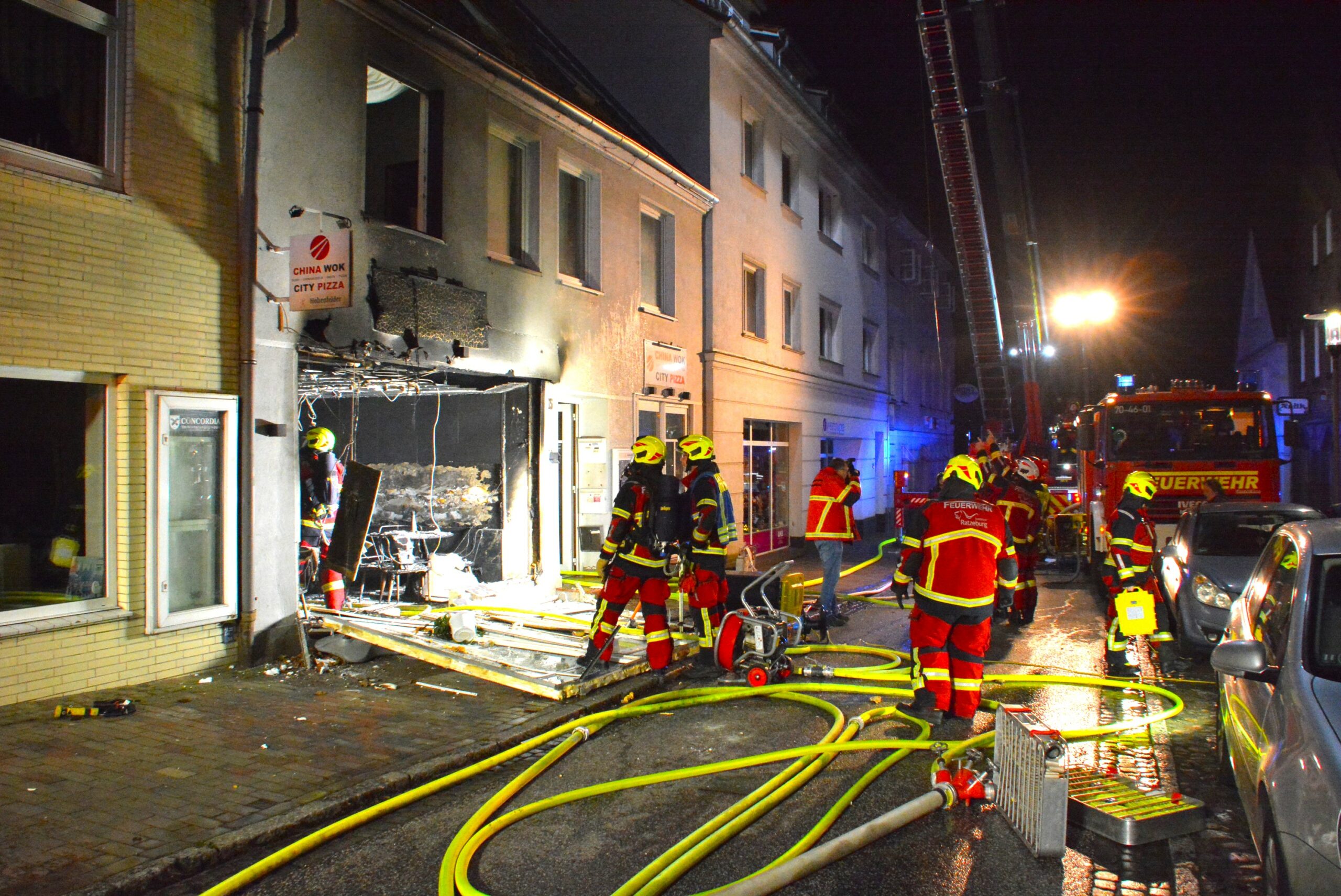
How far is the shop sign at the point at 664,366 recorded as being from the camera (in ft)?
44.8

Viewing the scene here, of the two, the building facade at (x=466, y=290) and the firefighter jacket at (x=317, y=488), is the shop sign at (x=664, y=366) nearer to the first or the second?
the building facade at (x=466, y=290)

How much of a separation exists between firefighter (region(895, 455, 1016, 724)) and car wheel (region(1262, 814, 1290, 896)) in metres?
2.71

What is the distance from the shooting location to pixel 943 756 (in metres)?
5.04

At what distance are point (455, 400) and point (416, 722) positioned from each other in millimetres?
6055

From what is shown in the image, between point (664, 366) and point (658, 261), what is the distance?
5.99 ft

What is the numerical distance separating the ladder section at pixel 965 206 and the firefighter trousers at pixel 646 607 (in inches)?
499

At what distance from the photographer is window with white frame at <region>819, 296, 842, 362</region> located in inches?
858

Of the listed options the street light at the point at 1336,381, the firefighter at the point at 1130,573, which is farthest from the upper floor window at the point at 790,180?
the firefighter at the point at 1130,573

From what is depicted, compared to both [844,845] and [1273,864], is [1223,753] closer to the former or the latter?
[1273,864]

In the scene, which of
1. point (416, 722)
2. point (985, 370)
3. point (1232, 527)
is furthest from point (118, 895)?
point (985, 370)

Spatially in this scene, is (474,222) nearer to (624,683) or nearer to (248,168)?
(248,168)

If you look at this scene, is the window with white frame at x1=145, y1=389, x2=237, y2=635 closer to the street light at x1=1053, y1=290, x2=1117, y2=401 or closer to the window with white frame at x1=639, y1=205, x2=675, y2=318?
the window with white frame at x1=639, y1=205, x2=675, y2=318

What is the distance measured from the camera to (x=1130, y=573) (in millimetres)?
8109

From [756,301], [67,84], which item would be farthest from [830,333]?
[67,84]
